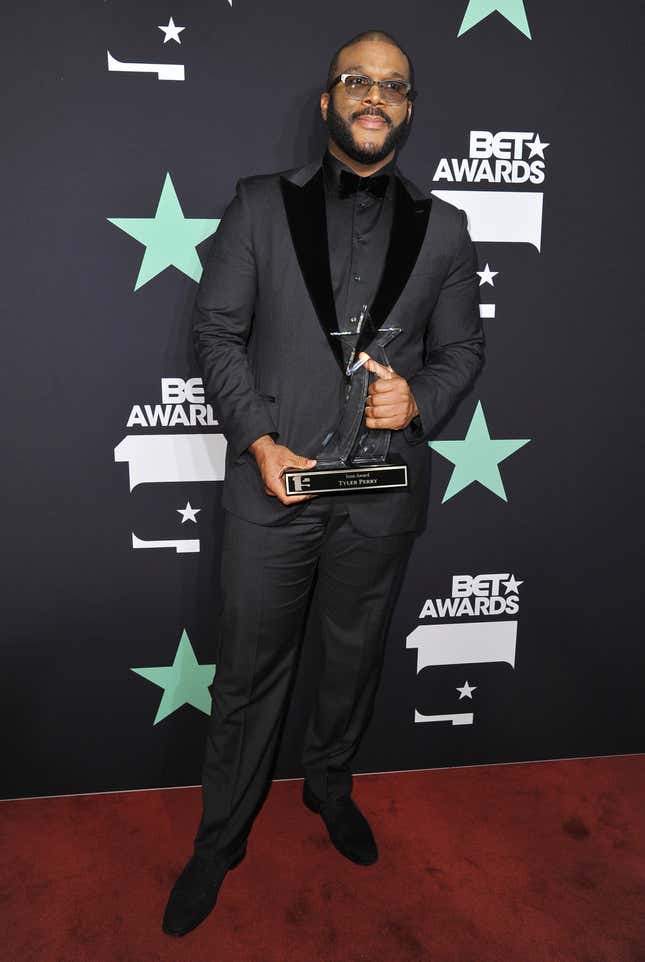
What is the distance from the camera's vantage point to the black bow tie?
1816 mm

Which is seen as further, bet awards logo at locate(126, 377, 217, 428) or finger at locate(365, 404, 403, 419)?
bet awards logo at locate(126, 377, 217, 428)

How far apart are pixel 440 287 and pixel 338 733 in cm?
118

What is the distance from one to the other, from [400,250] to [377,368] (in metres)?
0.31

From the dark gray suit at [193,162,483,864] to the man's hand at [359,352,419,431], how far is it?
0.35 ft

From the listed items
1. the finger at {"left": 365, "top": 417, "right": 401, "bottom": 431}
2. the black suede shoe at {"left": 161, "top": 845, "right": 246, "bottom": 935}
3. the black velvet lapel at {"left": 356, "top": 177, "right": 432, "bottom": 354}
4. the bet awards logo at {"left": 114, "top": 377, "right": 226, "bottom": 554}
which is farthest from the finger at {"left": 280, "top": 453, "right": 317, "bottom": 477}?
the black suede shoe at {"left": 161, "top": 845, "right": 246, "bottom": 935}

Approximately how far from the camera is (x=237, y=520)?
76.0 inches

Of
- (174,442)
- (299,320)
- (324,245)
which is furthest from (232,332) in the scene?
(174,442)

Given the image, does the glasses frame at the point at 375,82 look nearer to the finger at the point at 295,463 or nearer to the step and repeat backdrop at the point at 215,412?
the step and repeat backdrop at the point at 215,412

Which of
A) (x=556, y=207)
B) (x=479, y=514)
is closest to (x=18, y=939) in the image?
(x=479, y=514)

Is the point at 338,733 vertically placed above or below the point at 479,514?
below

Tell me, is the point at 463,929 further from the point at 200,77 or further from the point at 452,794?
the point at 200,77

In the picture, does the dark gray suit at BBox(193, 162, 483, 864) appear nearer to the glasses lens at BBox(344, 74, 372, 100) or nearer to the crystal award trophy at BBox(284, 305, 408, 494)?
the crystal award trophy at BBox(284, 305, 408, 494)

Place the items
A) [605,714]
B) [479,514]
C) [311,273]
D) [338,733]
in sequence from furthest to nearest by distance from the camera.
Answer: [605,714] → [479,514] → [338,733] → [311,273]

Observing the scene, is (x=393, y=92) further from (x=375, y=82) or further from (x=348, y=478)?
(x=348, y=478)
